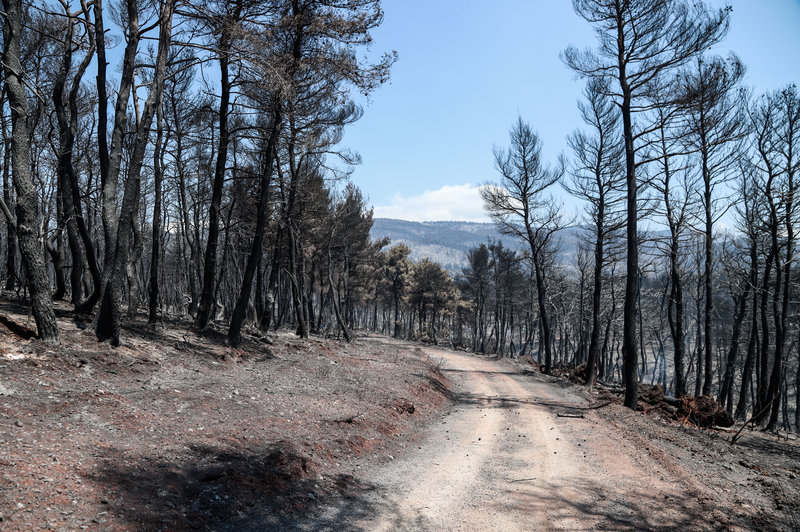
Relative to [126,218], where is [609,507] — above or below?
below

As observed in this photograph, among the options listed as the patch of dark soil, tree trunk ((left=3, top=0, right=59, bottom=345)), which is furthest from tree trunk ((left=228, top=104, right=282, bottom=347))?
the patch of dark soil

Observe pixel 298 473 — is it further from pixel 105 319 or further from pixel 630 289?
pixel 630 289

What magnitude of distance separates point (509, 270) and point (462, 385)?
28274mm

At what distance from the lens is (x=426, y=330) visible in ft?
169

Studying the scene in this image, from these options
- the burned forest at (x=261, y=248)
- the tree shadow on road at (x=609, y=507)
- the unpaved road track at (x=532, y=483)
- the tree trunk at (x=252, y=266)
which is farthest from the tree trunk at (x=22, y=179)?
the tree shadow on road at (x=609, y=507)

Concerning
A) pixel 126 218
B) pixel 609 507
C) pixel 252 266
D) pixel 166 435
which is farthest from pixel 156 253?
pixel 609 507

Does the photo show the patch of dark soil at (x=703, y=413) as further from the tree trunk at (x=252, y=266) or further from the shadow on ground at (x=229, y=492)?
the tree trunk at (x=252, y=266)

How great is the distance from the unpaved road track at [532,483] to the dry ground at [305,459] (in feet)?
0.11

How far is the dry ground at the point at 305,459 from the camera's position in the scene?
4707 millimetres

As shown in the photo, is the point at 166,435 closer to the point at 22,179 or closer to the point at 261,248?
the point at 22,179

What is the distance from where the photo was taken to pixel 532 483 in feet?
22.0

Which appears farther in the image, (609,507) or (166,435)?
(166,435)

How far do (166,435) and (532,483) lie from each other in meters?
5.25

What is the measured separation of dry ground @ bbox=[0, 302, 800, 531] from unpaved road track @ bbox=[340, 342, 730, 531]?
0.03 metres
